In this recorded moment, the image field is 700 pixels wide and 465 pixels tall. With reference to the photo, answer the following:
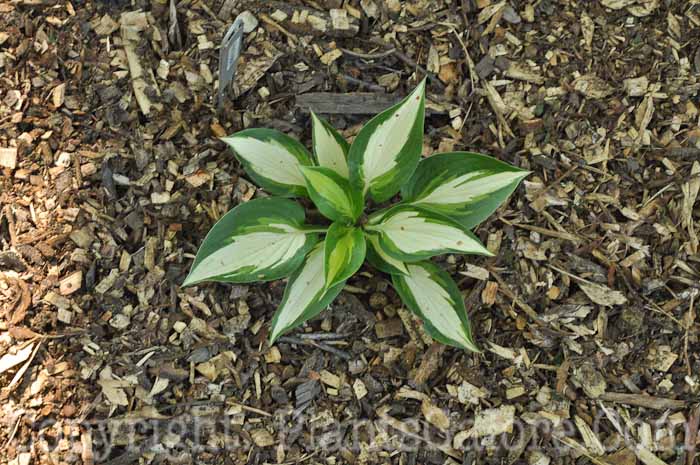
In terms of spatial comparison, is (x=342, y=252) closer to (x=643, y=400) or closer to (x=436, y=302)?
(x=436, y=302)

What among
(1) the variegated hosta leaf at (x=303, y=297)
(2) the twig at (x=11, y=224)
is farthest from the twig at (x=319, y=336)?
(2) the twig at (x=11, y=224)

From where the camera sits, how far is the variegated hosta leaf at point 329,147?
1570 millimetres

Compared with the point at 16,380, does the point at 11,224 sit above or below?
above

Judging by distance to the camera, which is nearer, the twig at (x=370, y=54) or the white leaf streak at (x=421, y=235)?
the white leaf streak at (x=421, y=235)

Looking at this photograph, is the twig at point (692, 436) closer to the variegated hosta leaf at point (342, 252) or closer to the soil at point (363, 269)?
the soil at point (363, 269)

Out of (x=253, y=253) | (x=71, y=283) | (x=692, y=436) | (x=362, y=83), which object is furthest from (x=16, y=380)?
(x=692, y=436)

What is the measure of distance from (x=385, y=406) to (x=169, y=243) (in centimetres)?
71

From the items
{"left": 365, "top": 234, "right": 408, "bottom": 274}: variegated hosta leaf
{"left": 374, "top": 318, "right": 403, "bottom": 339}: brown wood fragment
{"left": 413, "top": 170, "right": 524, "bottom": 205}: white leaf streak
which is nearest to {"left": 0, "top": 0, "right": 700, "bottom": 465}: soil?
{"left": 374, "top": 318, "right": 403, "bottom": 339}: brown wood fragment

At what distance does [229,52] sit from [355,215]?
0.55 metres

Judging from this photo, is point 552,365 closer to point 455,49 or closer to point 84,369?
point 455,49

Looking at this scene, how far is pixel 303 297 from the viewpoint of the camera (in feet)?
4.96

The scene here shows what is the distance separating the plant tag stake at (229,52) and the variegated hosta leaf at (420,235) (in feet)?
1.90

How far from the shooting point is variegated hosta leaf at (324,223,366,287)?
4.65 ft

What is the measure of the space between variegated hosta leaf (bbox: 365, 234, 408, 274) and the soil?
0.40 feet
